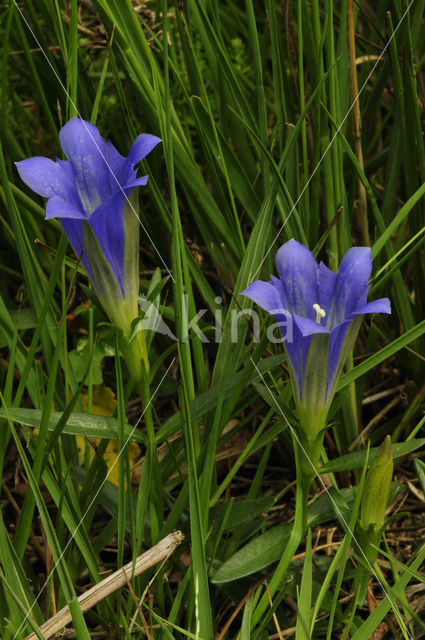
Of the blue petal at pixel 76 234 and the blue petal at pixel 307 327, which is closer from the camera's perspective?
the blue petal at pixel 307 327

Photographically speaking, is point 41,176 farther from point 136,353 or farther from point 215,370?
point 215,370

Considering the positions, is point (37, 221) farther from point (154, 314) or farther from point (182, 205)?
point (154, 314)

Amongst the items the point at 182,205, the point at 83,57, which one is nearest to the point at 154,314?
the point at 182,205

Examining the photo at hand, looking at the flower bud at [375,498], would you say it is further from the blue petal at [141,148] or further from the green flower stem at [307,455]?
the blue petal at [141,148]

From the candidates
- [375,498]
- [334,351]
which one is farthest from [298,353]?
[375,498]

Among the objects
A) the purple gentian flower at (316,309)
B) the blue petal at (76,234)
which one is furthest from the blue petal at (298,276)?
the blue petal at (76,234)

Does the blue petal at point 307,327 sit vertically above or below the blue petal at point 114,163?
below
